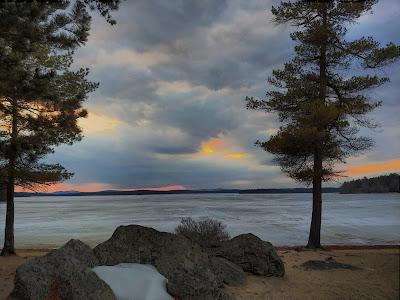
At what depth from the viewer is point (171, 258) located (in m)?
10.6

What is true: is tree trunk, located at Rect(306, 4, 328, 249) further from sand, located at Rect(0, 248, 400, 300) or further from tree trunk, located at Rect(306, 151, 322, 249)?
sand, located at Rect(0, 248, 400, 300)

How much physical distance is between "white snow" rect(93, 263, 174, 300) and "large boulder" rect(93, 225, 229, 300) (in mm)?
254

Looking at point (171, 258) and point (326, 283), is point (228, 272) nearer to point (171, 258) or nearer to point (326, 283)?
point (171, 258)

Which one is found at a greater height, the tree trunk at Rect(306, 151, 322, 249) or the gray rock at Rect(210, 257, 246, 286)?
the tree trunk at Rect(306, 151, 322, 249)

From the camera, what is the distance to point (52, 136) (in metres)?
18.3

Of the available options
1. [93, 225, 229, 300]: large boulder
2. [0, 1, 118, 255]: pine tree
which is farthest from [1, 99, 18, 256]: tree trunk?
[93, 225, 229, 300]: large boulder

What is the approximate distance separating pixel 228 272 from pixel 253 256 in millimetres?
1302

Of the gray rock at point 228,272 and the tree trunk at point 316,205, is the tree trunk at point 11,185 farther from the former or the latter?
the tree trunk at point 316,205

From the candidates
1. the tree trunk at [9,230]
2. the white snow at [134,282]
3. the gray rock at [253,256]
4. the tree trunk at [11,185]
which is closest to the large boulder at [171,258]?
the white snow at [134,282]

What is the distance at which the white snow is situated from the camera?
928 cm

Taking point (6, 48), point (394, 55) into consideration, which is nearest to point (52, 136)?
point (6, 48)

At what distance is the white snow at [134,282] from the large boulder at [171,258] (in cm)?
25

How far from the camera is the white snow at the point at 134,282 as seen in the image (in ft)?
30.5

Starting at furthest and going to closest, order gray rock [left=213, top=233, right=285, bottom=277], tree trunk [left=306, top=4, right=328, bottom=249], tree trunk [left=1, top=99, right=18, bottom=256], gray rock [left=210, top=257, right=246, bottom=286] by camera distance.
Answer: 1. tree trunk [left=306, top=4, right=328, bottom=249]
2. tree trunk [left=1, top=99, right=18, bottom=256]
3. gray rock [left=213, top=233, right=285, bottom=277]
4. gray rock [left=210, top=257, right=246, bottom=286]
